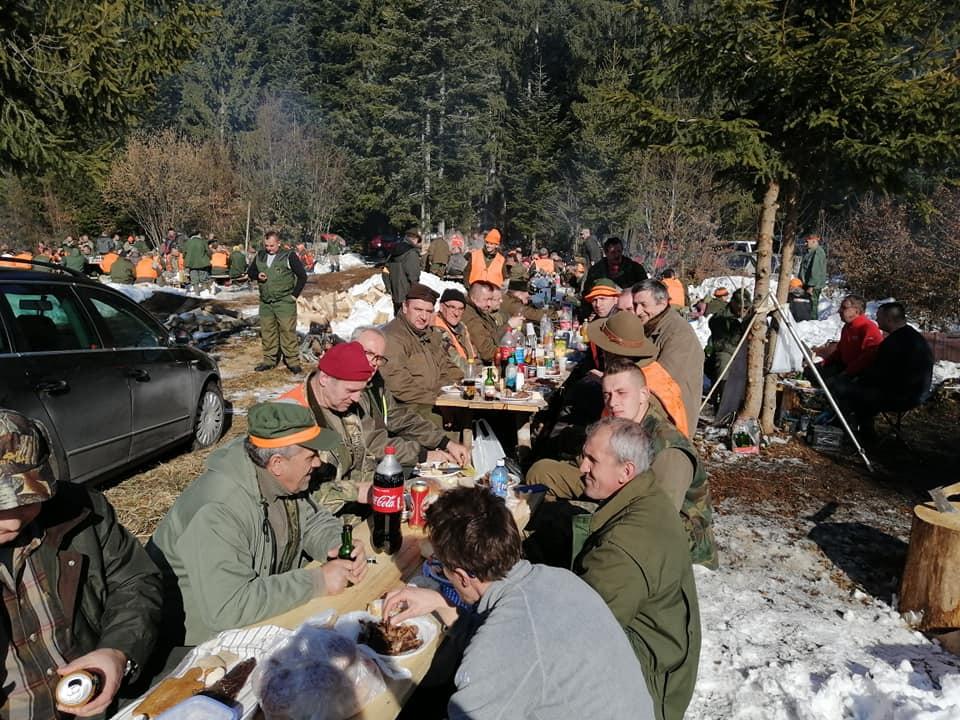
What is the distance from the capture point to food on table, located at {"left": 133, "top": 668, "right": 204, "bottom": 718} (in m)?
1.98

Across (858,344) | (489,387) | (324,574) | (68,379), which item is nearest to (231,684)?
(324,574)

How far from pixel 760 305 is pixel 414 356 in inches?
167

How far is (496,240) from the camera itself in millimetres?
14734

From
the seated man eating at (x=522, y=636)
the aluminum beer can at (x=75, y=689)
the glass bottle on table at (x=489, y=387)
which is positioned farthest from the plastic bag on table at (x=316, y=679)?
the glass bottle on table at (x=489, y=387)

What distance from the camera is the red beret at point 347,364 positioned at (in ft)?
12.3

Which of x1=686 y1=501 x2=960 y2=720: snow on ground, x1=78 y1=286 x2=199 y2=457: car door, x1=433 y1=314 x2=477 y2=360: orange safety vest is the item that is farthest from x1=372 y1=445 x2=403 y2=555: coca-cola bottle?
x1=433 y1=314 x2=477 y2=360: orange safety vest

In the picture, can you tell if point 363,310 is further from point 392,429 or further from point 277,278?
point 392,429

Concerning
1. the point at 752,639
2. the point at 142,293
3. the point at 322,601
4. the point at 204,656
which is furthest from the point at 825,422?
the point at 142,293

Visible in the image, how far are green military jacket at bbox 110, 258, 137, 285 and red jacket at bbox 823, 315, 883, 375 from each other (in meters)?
19.6

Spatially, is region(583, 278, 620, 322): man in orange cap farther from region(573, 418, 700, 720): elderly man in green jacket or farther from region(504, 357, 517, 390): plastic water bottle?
region(573, 418, 700, 720): elderly man in green jacket

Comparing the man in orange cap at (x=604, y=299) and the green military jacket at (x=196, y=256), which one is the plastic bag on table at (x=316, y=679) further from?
the green military jacket at (x=196, y=256)

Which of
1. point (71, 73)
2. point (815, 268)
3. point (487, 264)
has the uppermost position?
point (71, 73)

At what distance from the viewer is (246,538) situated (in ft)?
8.95

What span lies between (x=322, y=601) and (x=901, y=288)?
17.3m
